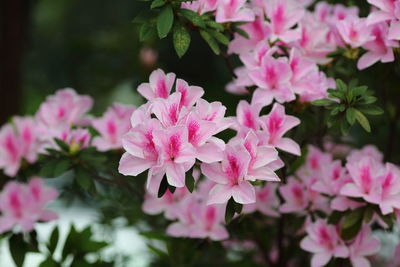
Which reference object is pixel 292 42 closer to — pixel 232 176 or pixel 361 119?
pixel 361 119

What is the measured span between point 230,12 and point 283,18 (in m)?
0.12

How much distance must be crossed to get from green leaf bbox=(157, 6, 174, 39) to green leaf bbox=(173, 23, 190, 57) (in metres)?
0.02

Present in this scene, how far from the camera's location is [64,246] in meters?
1.44

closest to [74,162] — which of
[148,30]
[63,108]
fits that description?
[63,108]

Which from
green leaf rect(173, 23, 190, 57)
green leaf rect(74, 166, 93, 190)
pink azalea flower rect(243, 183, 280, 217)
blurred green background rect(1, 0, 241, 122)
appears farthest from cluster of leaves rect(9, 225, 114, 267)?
blurred green background rect(1, 0, 241, 122)

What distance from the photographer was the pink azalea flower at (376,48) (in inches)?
46.4

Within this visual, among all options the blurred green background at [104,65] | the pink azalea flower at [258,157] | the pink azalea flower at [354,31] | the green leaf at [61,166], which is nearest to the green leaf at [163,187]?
the pink azalea flower at [258,157]

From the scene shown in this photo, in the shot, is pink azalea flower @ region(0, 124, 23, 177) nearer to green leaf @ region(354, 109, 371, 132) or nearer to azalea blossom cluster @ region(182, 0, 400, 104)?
azalea blossom cluster @ region(182, 0, 400, 104)

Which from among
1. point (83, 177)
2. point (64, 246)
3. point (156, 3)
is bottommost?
point (64, 246)

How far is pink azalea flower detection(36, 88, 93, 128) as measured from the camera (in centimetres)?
137

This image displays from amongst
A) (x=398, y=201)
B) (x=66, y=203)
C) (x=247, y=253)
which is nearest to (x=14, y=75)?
(x=66, y=203)

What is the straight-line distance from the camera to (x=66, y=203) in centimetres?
161

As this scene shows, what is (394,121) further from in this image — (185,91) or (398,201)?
(185,91)

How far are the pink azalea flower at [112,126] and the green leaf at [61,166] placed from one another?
0.07 m
